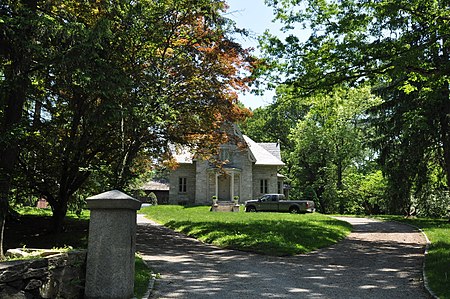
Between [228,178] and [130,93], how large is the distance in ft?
94.7

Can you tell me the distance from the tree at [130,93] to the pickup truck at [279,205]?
1658 cm

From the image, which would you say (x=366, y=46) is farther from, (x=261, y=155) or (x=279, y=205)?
(x=261, y=155)

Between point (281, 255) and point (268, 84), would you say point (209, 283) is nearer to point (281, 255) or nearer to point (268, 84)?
point (281, 255)

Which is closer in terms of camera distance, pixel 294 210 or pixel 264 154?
pixel 294 210

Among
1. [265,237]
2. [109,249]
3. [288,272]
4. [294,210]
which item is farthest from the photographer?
[294,210]

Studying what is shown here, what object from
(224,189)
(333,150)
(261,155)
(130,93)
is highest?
(333,150)

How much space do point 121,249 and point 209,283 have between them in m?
2.30

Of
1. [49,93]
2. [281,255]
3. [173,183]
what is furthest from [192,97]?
[173,183]

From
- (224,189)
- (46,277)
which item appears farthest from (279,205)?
(46,277)

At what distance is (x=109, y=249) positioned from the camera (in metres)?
5.77

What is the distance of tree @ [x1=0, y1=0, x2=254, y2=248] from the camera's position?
10633 millimetres

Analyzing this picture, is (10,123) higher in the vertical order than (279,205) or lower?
higher

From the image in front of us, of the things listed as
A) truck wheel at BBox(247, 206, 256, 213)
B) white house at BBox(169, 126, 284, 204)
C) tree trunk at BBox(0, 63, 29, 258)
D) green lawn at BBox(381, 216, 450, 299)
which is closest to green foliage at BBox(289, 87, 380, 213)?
white house at BBox(169, 126, 284, 204)

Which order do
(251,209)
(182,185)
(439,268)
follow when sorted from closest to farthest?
1. (439,268)
2. (251,209)
3. (182,185)
